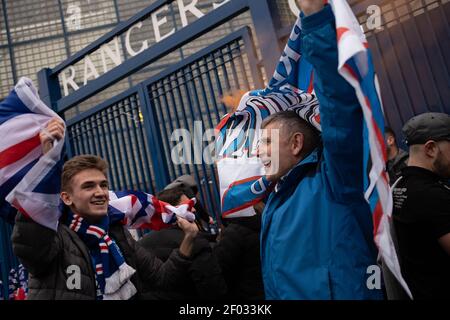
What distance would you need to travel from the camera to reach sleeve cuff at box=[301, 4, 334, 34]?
4.08 ft

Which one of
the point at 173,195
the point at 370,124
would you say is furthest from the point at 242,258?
the point at 370,124

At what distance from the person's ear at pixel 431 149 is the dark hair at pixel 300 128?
1.97ft

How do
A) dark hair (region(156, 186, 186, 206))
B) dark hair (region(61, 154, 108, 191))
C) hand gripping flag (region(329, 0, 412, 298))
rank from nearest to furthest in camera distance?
hand gripping flag (region(329, 0, 412, 298)) → dark hair (region(61, 154, 108, 191)) → dark hair (region(156, 186, 186, 206))

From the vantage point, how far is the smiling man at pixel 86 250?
1.67 meters

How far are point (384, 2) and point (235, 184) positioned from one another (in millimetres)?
1950

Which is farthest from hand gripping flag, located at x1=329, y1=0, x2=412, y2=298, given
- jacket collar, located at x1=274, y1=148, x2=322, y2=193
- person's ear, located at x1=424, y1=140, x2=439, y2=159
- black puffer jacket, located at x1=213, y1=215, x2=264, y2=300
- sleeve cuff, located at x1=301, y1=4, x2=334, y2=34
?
black puffer jacket, located at x1=213, y1=215, x2=264, y2=300

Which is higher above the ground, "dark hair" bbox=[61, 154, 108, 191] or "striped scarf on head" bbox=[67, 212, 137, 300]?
"dark hair" bbox=[61, 154, 108, 191]

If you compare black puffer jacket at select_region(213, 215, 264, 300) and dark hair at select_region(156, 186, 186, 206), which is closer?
black puffer jacket at select_region(213, 215, 264, 300)

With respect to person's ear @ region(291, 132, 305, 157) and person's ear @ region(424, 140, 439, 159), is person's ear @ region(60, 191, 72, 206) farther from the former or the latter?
person's ear @ region(424, 140, 439, 159)

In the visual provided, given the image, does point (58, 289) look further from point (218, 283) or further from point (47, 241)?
point (218, 283)

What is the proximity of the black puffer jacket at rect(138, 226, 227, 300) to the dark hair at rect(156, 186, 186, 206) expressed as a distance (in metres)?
0.25

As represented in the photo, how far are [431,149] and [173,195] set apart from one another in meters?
1.62

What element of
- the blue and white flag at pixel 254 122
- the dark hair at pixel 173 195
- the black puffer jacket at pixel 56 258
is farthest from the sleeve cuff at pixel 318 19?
the dark hair at pixel 173 195

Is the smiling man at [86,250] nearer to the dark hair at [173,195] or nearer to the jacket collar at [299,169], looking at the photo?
the dark hair at [173,195]
